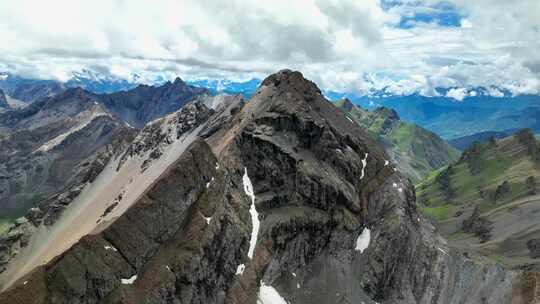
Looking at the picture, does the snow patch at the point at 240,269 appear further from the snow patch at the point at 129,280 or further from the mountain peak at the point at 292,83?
the mountain peak at the point at 292,83

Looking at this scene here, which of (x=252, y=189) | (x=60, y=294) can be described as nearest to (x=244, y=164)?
(x=252, y=189)

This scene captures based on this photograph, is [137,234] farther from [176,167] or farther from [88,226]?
[88,226]

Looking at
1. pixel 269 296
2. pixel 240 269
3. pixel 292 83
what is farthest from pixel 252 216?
pixel 292 83

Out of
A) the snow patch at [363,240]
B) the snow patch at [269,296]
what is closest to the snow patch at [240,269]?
the snow patch at [269,296]

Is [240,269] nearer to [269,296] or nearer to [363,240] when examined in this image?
[269,296]

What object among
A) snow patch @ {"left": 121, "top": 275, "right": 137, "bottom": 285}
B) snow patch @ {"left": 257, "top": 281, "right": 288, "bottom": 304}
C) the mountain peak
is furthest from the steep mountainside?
the mountain peak
